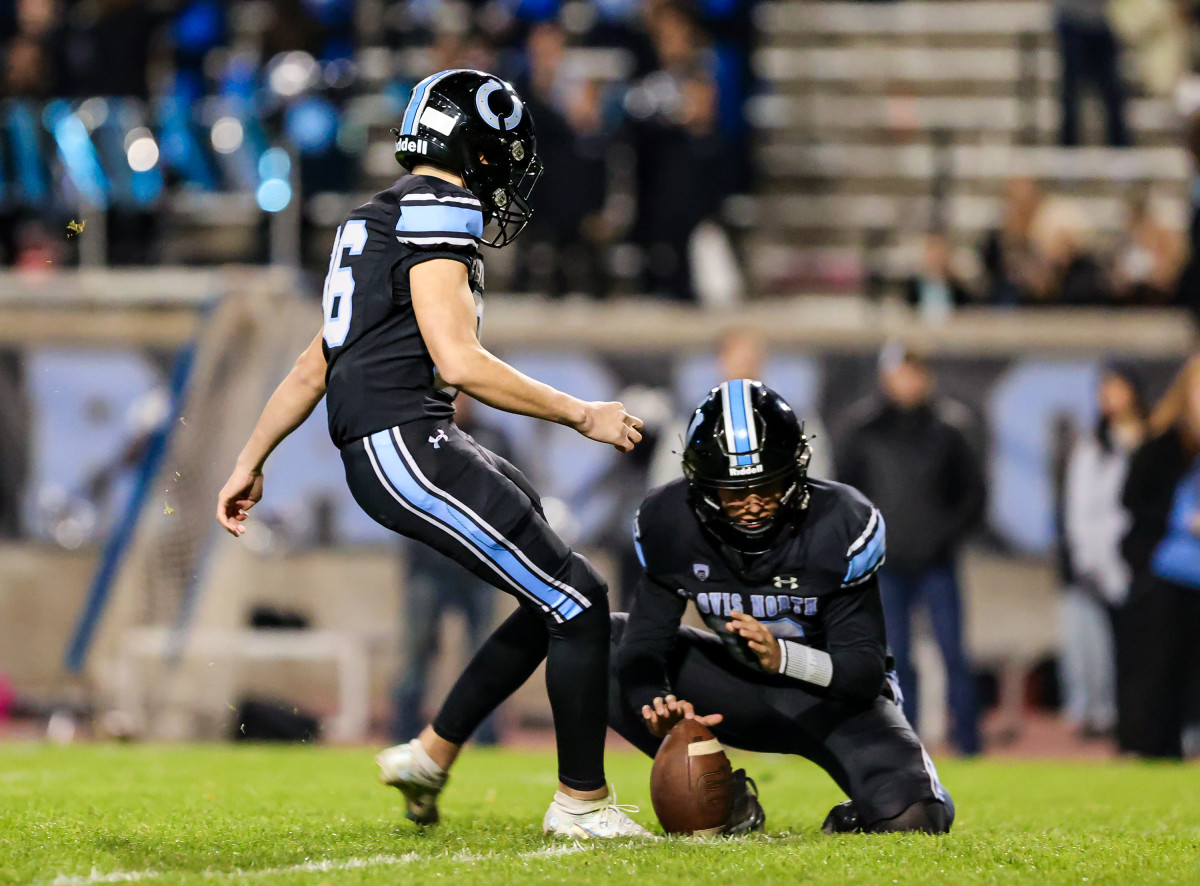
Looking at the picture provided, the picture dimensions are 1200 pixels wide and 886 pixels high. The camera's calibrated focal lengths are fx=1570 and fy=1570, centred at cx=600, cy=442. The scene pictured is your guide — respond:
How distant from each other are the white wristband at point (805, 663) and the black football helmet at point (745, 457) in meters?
0.32

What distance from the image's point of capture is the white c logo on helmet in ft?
14.0

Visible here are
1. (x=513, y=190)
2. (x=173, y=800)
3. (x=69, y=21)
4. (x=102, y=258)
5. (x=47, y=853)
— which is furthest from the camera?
(x=69, y=21)

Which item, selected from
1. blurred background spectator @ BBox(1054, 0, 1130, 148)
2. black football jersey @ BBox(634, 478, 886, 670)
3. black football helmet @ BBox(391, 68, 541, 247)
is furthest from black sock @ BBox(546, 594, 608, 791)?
blurred background spectator @ BBox(1054, 0, 1130, 148)

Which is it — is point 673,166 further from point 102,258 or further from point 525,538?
point 525,538

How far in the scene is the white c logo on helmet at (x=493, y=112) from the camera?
14.0ft

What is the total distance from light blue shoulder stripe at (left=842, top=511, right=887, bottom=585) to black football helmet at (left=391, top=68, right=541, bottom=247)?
1.35m

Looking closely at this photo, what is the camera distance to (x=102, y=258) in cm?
1116

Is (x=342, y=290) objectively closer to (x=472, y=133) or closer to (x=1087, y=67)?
(x=472, y=133)

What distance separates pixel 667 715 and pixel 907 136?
9448 mm

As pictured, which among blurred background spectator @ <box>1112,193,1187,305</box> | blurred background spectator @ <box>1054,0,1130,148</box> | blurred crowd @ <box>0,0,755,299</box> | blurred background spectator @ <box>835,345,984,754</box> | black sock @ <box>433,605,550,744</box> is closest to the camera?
black sock @ <box>433,605,550,744</box>

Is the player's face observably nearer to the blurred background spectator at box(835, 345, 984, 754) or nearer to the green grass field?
the green grass field

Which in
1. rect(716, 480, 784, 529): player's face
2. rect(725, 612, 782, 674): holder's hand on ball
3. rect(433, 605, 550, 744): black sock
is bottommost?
rect(433, 605, 550, 744): black sock

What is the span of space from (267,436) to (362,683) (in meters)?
5.40

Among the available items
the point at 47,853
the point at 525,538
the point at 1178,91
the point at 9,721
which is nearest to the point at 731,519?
the point at 525,538
